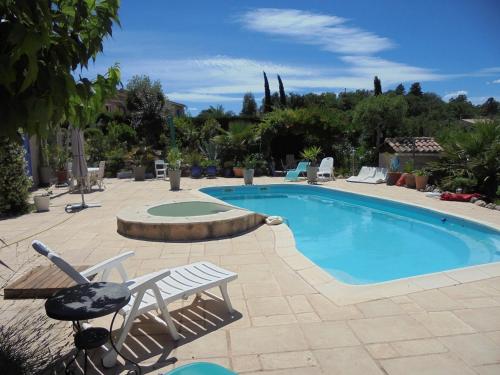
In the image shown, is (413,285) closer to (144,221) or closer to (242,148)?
(144,221)

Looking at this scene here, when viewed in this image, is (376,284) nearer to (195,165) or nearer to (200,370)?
(200,370)

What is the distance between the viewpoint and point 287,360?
8.94 feet

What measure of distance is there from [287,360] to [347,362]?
42cm

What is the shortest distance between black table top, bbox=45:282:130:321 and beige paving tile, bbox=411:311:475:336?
244 centimetres

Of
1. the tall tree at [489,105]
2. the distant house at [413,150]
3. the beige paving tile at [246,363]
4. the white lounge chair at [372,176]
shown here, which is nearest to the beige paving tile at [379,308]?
the beige paving tile at [246,363]

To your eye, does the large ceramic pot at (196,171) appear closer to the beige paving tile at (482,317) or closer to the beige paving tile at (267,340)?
the beige paving tile at (267,340)

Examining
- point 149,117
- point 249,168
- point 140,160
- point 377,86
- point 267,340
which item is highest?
point 377,86

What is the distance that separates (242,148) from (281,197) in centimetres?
428

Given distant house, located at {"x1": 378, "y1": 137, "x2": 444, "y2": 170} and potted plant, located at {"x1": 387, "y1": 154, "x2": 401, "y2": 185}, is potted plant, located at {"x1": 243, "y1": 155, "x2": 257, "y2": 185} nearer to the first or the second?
potted plant, located at {"x1": 387, "y1": 154, "x2": 401, "y2": 185}

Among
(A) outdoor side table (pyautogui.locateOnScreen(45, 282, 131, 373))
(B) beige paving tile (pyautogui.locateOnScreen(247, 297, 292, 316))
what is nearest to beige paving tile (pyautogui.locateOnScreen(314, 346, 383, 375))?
(B) beige paving tile (pyautogui.locateOnScreen(247, 297, 292, 316))

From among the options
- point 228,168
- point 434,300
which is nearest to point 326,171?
point 228,168

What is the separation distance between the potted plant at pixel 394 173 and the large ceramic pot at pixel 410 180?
545mm

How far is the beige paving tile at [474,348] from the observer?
8.77ft

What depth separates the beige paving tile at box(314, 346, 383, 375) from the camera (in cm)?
258
